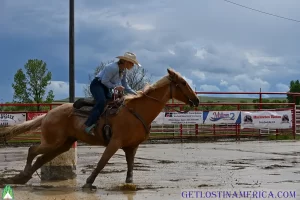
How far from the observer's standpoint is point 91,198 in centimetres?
757

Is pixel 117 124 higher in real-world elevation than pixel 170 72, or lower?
lower

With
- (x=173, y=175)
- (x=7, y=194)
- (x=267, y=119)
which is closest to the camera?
(x=7, y=194)

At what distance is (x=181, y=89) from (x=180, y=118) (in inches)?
560

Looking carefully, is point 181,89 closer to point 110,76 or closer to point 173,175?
point 110,76

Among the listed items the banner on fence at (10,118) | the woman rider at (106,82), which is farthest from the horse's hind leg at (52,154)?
the banner on fence at (10,118)

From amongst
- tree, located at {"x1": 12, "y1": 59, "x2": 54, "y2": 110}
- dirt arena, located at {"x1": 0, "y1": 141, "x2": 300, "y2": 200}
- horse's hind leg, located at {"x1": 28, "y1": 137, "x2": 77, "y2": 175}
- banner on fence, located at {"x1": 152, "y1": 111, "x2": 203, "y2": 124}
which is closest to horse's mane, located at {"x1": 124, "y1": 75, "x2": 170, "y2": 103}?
horse's hind leg, located at {"x1": 28, "y1": 137, "x2": 77, "y2": 175}

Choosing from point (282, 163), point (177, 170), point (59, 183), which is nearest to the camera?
point (59, 183)

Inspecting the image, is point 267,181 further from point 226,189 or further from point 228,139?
point 228,139

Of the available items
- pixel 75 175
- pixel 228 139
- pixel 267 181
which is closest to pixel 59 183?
pixel 75 175

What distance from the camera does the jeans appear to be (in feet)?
28.9

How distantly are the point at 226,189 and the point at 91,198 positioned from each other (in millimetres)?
2265

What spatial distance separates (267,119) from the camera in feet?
78.8

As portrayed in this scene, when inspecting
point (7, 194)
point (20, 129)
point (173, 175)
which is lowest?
point (173, 175)

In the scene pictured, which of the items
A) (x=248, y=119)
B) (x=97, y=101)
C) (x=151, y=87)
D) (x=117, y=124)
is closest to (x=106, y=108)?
(x=97, y=101)
